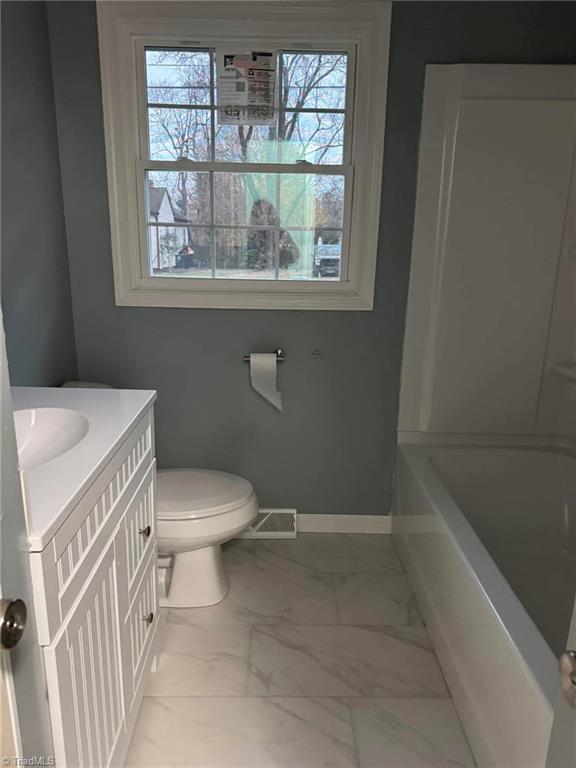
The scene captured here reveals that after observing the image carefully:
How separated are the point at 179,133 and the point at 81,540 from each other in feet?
5.61

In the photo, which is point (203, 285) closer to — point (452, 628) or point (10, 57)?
point (10, 57)

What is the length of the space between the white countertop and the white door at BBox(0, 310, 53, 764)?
0.21ft

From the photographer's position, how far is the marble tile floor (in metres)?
1.56

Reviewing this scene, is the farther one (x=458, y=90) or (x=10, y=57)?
(x=458, y=90)

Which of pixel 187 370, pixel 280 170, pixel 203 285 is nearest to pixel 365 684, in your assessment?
pixel 187 370

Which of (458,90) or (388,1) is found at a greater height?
(388,1)

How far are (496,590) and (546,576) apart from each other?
85 cm

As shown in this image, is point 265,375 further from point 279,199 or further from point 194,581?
point 194,581

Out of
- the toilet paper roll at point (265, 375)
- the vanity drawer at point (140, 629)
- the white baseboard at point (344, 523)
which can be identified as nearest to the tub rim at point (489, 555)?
the white baseboard at point (344, 523)

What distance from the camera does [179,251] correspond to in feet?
7.73

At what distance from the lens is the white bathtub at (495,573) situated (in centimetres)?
130

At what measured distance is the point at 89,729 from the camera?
1.16m

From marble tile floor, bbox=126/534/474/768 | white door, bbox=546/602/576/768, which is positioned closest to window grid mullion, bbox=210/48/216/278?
marble tile floor, bbox=126/534/474/768

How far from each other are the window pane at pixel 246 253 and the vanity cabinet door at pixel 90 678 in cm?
137
